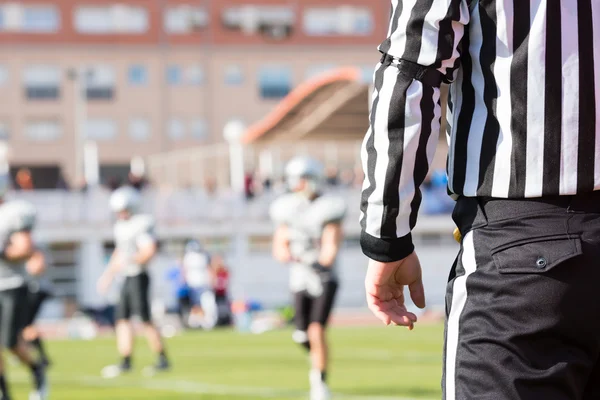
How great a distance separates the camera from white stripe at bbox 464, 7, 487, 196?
3113mm

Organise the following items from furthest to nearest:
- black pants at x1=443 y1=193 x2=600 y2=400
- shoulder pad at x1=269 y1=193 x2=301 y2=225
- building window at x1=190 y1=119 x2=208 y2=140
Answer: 1. building window at x1=190 y1=119 x2=208 y2=140
2. shoulder pad at x1=269 y1=193 x2=301 y2=225
3. black pants at x1=443 y1=193 x2=600 y2=400

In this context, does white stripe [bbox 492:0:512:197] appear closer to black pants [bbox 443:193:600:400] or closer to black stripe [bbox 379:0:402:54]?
black pants [bbox 443:193:600:400]

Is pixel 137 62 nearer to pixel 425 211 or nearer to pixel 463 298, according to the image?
pixel 425 211

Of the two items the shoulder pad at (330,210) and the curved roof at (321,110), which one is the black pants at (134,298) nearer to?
the shoulder pad at (330,210)

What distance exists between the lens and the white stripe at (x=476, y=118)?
10.2 feet

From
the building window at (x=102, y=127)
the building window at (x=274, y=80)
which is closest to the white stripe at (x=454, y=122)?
the building window at (x=102, y=127)

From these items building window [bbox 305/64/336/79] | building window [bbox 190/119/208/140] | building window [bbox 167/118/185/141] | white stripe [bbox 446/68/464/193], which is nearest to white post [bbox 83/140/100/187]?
building window [bbox 167/118/185/141]

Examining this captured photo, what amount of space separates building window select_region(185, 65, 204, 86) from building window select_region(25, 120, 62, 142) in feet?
22.5

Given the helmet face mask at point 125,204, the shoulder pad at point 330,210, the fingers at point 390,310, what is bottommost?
the helmet face mask at point 125,204

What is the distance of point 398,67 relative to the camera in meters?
3.06

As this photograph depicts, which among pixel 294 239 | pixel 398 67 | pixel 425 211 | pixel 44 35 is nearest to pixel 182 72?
pixel 44 35

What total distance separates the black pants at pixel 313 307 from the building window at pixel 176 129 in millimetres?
53498

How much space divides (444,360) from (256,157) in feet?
125

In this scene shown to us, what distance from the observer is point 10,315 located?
10.8m
